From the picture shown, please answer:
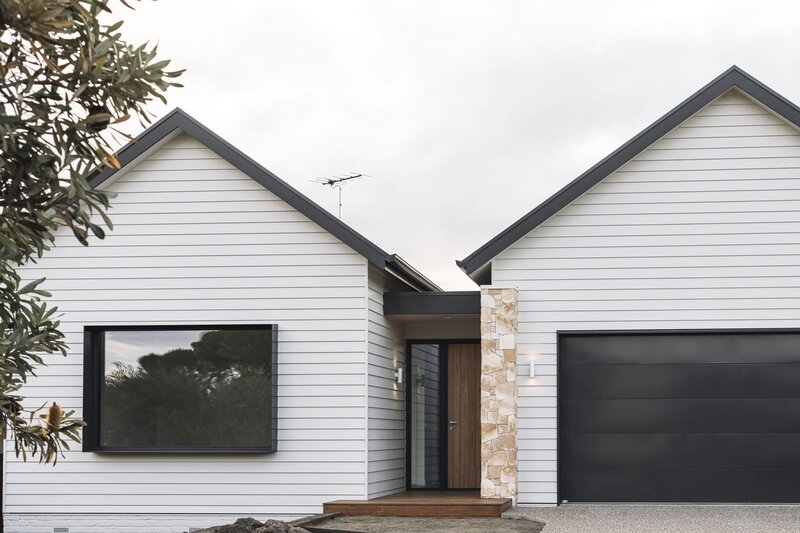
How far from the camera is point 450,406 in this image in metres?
16.7

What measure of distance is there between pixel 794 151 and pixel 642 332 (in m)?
2.86

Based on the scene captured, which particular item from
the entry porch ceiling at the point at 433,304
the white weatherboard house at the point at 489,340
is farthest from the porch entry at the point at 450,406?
the white weatherboard house at the point at 489,340

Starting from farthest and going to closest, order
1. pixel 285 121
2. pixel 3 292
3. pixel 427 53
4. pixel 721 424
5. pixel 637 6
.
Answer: pixel 285 121 < pixel 427 53 < pixel 637 6 < pixel 721 424 < pixel 3 292

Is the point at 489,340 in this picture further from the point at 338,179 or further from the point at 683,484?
the point at 338,179

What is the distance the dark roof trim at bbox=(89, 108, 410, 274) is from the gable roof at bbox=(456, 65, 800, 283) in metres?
1.41

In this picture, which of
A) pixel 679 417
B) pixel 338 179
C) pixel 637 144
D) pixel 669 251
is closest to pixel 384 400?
pixel 679 417

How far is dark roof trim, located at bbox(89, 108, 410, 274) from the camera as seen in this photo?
533 inches

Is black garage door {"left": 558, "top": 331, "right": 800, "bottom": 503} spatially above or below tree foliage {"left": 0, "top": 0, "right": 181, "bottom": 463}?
below

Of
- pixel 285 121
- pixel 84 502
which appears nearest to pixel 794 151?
pixel 84 502

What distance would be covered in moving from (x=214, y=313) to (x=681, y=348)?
577 centimetres

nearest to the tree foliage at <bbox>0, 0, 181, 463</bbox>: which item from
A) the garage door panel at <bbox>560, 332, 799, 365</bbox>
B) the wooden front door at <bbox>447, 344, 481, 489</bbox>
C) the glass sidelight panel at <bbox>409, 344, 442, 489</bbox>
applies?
Answer: the garage door panel at <bbox>560, 332, 799, 365</bbox>

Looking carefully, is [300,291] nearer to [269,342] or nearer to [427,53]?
[269,342]

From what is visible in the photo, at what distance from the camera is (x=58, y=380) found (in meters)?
14.2

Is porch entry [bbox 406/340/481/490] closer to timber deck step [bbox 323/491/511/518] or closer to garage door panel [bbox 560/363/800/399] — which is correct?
garage door panel [bbox 560/363/800/399]
